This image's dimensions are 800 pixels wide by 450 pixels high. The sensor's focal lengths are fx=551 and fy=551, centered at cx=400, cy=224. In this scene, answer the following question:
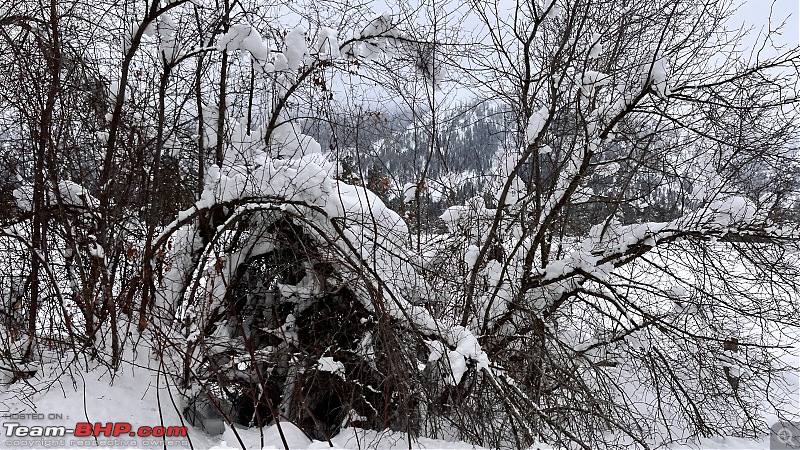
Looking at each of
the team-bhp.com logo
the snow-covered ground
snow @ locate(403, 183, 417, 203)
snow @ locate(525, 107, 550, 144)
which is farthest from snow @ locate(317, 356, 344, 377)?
snow @ locate(525, 107, 550, 144)

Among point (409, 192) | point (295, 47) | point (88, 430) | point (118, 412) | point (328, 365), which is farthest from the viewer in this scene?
point (409, 192)

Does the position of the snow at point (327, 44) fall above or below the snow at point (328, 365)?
above

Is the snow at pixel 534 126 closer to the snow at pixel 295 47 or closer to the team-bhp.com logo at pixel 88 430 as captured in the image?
the snow at pixel 295 47

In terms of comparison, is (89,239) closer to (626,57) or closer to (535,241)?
(535,241)

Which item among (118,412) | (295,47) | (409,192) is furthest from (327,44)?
(118,412)

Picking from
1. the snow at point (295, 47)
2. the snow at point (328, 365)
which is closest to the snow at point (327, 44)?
the snow at point (295, 47)

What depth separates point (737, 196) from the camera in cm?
518

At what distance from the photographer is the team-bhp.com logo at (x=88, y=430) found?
3129 mm

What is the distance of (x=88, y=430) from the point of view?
Answer: 326 cm

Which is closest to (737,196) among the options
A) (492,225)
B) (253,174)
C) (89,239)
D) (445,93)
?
(492,225)

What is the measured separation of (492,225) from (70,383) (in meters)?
3.57

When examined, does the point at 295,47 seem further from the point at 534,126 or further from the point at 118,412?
the point at 118,412

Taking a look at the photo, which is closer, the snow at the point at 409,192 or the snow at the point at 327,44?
the snow at the point at 327,44

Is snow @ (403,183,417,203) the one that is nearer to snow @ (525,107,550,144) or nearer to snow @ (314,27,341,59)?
snow @ (525,107,550,144)
